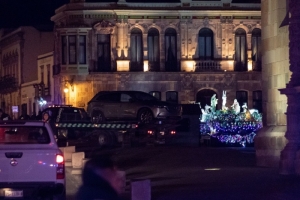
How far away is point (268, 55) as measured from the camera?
92.9ft

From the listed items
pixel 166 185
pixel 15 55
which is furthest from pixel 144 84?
pixel 166 185

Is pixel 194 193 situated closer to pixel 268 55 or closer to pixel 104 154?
pixel 268 55

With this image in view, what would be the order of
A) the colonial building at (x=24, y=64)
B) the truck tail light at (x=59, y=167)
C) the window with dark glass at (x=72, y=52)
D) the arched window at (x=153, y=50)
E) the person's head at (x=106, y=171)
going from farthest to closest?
the colonial building at (x=24, y=64), the arched window at (x=153, y=50), the window with dark glass at (x=72, y=52), the person's head at (x=106, y=171), the truck tail light at (x=59, y=167)

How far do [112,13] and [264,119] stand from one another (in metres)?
37.1

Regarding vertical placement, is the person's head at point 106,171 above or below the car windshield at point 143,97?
below

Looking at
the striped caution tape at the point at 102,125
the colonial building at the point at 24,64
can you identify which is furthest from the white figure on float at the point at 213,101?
the striped caution tape at the point at 102,125

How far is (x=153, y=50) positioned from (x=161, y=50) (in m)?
0.56

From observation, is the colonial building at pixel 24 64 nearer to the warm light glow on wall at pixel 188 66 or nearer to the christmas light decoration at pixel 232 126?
the warm light glow on wall at pixel 188 66

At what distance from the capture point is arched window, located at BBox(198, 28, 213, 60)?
66.4m

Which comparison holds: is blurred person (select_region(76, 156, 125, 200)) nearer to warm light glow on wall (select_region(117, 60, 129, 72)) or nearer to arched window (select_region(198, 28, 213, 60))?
warm light glow on wall (select_region(117, 60, 129, 72))

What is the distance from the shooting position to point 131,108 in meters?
46.9

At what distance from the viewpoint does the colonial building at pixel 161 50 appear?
65.0 m

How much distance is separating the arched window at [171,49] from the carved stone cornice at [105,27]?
3868 mm

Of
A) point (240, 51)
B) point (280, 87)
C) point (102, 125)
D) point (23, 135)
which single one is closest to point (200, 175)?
point (280, 87)
